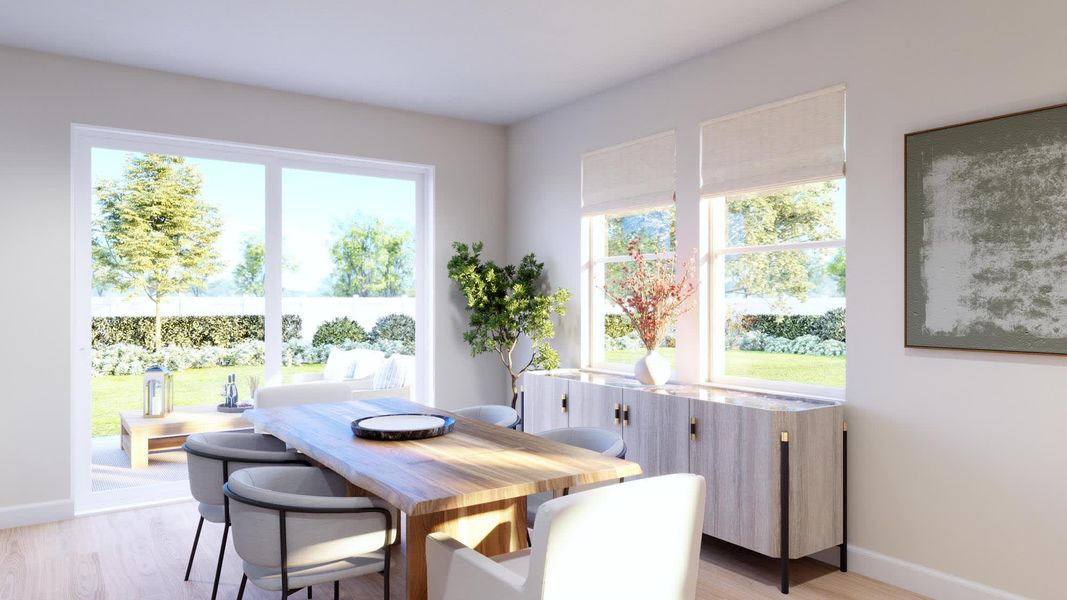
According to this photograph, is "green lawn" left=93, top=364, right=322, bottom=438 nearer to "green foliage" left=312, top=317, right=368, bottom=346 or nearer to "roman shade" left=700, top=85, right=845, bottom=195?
"green foliage" left=312, top=317, right=368, bottom=346

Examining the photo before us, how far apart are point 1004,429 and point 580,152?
10.9ft

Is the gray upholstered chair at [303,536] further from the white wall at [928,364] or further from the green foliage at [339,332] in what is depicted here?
the green foliage at [339,332]

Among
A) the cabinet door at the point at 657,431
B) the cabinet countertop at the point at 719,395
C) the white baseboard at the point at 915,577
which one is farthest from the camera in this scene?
the cabinet door at the point at 657,431

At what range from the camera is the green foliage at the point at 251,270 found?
500cm

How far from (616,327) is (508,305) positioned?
0.88 m

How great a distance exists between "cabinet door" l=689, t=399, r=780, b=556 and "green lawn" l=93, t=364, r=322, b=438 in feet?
10.6

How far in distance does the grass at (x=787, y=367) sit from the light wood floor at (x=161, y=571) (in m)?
0.96

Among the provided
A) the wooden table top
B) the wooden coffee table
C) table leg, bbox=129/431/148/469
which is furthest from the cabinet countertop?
table leg, bbox=129/431/148/469

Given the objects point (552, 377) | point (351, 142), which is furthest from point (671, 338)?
point (351, 142)

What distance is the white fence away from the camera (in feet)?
15.2

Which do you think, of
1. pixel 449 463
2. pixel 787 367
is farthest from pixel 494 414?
pixel 787 367

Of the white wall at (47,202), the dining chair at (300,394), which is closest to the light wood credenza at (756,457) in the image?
the dining chair at (300,394)

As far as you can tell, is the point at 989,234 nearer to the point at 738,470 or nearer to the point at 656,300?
the point at 738,470

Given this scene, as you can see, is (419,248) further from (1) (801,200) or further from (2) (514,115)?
(1) (801,200)
